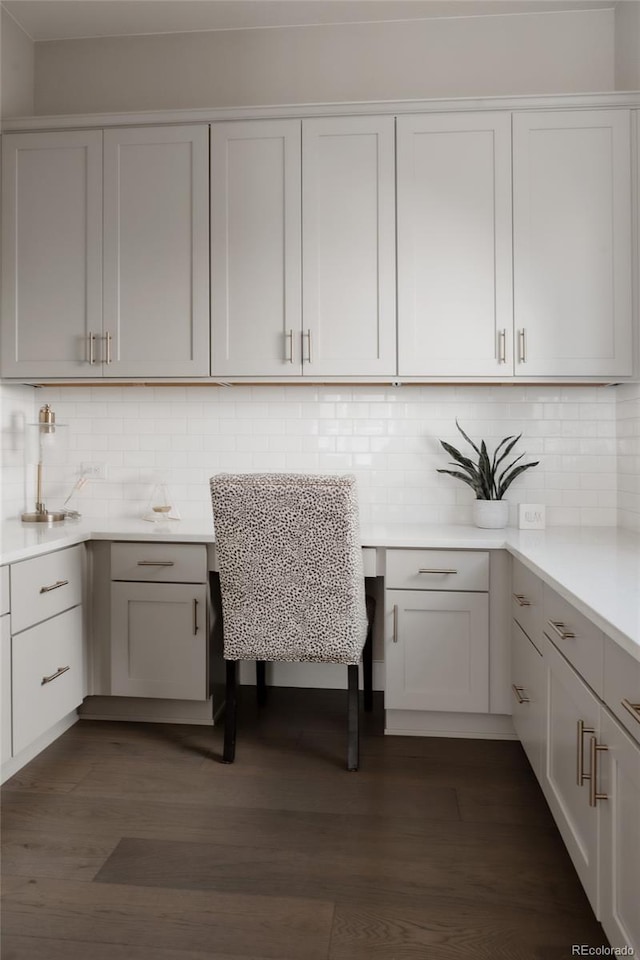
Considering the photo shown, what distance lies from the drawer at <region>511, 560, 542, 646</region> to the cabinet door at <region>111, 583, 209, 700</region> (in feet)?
3.89

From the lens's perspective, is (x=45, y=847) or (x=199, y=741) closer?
(x=45, y=847)

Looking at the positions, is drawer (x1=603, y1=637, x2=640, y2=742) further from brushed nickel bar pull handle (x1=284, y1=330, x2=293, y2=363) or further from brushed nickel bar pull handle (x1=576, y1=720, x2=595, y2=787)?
brushed nickel bar pull handle (x1=284, y1=330, x2=293, y2=363)

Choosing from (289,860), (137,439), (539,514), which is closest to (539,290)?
(539,514)

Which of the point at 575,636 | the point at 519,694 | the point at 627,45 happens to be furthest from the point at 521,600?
the point at 627,45

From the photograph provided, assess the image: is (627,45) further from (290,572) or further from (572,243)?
(290,572)

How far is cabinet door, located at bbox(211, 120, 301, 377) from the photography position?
2.72 metres

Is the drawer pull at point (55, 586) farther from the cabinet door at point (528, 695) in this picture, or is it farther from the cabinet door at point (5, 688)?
the cabinet door at point (528, 695)

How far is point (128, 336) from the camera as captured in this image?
9.23ft

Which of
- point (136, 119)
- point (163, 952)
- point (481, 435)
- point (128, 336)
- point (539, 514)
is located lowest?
point (163, 952)

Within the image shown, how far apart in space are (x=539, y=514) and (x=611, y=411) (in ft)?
1.96

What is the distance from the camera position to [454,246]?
2660mm

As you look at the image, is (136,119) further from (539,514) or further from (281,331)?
(539,514)

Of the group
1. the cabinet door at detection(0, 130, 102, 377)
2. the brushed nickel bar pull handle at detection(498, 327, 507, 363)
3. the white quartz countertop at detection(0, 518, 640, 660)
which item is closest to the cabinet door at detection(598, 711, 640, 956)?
the white quartz countertop at detection(0, 518, 640, 660)

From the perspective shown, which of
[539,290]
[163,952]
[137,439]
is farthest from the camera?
[137,439]
